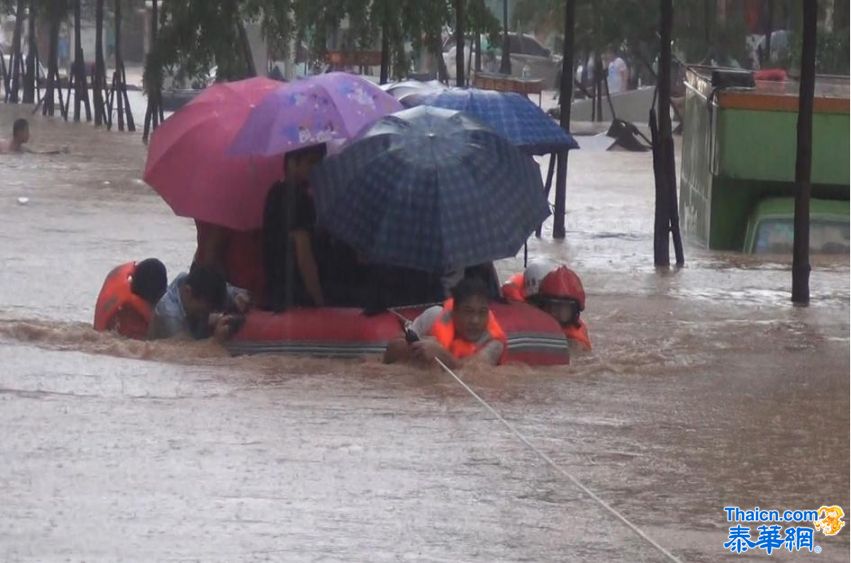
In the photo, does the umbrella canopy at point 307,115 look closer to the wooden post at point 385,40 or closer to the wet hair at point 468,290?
the wet hair at point 468,290

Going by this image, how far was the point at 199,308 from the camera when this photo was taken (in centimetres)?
1048

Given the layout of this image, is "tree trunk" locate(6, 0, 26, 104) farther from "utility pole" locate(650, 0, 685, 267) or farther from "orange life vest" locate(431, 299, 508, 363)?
"orange life vest" locate(431, 299, 508, 363)

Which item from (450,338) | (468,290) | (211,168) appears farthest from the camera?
(211,168)

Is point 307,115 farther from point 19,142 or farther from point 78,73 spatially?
point 78,73

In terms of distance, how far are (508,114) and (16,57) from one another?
34795 mm

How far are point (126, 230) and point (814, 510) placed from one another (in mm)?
12072

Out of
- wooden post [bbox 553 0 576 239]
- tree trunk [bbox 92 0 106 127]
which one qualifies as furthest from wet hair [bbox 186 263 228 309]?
tree trunk [bbox 92 0 106 127]

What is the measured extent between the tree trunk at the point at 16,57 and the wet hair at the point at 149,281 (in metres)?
30.7

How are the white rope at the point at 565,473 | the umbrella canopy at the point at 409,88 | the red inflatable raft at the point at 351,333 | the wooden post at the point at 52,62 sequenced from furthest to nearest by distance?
the wooden post at the point at 52,62
the umbrella canopy at the point at 409,88
the red inflatable raft at the point at 351,333
the white rope at the point at 565,473

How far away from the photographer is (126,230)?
1850 centimetres

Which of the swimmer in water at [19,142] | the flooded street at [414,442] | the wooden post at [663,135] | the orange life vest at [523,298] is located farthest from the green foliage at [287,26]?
the orange life vest at [523,298]

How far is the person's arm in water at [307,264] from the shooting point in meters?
10.4

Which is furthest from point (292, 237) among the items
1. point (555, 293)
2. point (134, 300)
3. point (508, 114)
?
point (508, 114)

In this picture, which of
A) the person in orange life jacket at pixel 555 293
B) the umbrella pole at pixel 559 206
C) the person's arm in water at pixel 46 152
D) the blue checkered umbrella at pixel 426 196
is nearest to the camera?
the blue checkered umbrella at pixel 426 196
